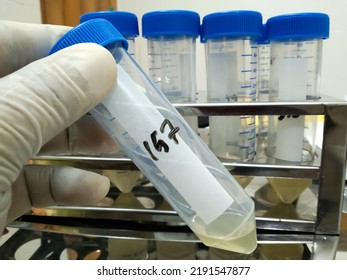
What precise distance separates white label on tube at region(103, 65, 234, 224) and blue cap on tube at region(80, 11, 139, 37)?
8.9 inches

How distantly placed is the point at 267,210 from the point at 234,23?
1.12 feet

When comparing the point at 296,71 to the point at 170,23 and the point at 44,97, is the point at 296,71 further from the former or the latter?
the point at 44,97

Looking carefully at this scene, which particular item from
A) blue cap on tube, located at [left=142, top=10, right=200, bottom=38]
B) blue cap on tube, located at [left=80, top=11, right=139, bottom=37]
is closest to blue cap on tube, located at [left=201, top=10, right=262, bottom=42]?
blue cap on tube, located at [left=142, top=10, right=200, bottom=38]

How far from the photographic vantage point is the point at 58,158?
0.52 meters

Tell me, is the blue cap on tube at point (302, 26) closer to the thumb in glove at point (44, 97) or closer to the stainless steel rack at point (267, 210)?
the stainless steel rack at point (267, 210)

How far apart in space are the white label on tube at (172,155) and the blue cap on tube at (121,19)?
0.74 ft

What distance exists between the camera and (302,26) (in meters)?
0.46

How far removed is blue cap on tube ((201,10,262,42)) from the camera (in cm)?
47

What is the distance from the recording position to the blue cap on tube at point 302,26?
46 cm

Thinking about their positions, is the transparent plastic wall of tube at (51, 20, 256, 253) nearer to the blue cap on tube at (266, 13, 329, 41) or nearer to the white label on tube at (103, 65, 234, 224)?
the white label on tube at (103, 65, 234, 224)

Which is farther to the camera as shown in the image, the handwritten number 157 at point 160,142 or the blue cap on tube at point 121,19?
the blue cap on tube at point 121,19

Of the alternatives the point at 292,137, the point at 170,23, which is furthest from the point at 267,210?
the point at 170,23

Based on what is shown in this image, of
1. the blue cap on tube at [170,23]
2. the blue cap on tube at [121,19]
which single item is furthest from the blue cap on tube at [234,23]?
the blue cap on tube at [121,19]
